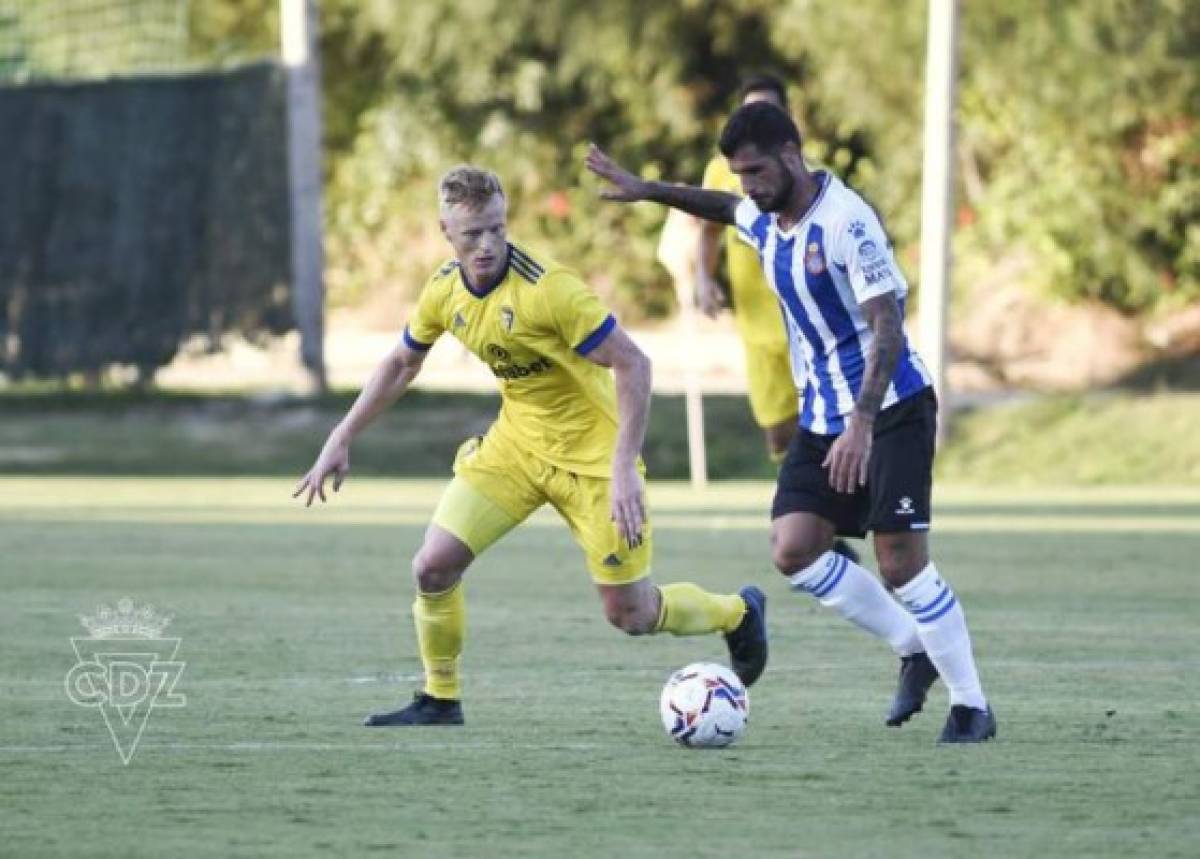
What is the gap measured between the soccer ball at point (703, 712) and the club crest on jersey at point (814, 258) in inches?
51.2

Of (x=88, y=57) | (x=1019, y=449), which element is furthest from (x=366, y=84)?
(x=1019, y=449)

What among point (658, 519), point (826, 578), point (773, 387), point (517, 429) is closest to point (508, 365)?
point (517, 429)

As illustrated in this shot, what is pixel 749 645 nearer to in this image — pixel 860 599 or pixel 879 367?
pixel 860 599

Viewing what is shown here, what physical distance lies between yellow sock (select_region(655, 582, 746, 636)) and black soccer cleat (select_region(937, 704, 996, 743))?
1.34m

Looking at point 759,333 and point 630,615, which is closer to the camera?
point 630,615

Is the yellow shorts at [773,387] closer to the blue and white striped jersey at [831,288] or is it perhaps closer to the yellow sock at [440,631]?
the blue and white striped jersey at [831,288]

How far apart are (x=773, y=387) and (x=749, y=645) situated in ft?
14.3

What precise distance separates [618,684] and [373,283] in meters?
27.2

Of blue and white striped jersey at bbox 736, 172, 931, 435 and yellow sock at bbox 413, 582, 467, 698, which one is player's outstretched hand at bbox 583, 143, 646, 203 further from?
yellow sock at bbox 413, 582, 467, 698

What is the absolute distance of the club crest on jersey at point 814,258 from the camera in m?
8.92

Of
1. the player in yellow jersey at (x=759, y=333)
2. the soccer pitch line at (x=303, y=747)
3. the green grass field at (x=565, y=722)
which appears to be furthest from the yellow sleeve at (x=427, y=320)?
the player in yellow jersey at (x=759, y=333)

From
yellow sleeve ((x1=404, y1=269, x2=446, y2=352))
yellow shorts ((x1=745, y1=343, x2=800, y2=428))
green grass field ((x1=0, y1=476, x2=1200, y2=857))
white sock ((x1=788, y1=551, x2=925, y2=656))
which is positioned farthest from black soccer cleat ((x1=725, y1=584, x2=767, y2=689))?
yellow shorts ((x1=745, y1=343, x2=800, y2=428))

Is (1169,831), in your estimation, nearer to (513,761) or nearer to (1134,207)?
(513,761)

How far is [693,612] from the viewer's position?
32.8 ft
